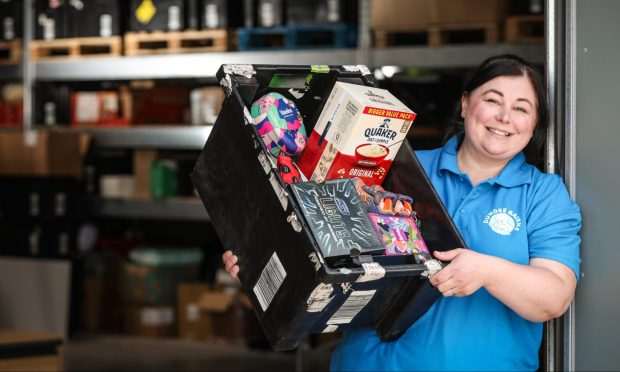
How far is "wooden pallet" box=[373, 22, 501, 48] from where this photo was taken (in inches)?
241

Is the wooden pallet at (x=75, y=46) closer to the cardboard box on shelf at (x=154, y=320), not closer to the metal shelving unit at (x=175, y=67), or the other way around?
the metal shelving unit at (x=175, y=67)

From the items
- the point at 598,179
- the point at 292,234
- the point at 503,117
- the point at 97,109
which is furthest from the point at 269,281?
the point at 97,109

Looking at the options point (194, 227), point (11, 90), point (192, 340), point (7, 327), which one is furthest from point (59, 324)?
point (11, 90)

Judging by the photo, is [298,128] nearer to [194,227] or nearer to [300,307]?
[300,307]

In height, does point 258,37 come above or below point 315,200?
above

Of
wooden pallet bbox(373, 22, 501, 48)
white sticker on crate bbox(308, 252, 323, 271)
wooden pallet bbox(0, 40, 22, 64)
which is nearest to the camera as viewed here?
white sticker on crate bbox(308, 252, 323, 271)

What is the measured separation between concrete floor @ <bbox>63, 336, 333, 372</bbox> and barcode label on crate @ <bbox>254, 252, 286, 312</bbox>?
147 inches

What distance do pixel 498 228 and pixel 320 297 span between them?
0.62 m

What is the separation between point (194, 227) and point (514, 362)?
5.86m

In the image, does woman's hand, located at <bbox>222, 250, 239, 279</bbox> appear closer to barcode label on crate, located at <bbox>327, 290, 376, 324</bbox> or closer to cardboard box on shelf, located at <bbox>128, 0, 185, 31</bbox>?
barcode label on crate, located at <bbox>327, 290, 376, 324</bbox>

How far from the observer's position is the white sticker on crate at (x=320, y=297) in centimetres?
205

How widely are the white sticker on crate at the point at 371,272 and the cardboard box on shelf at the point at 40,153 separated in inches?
208

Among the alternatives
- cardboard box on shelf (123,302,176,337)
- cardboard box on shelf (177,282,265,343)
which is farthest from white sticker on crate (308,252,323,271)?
cardboard box on shelf (123,302,176,337)

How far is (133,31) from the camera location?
7203mm
